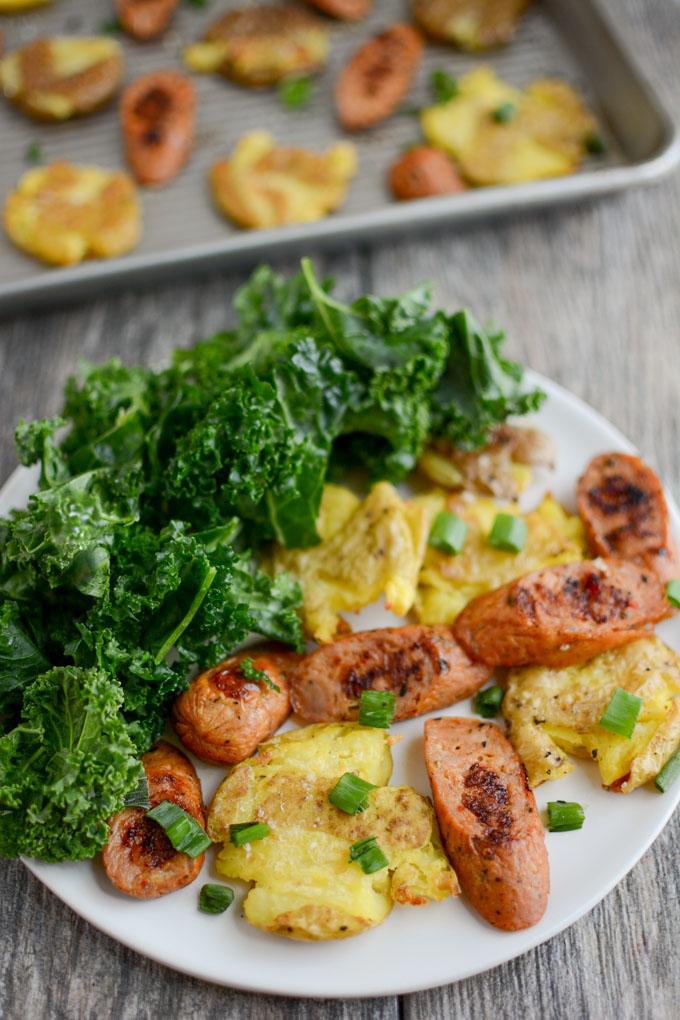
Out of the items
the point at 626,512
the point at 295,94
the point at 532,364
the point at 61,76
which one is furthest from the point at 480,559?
the point at 61,76

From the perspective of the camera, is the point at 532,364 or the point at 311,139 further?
the point at 311,139

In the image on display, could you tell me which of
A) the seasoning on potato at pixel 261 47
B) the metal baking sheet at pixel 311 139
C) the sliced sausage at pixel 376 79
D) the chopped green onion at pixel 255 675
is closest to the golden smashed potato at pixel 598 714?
the chopped green onion at pixel 255 675

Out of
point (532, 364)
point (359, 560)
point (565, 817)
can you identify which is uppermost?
point (359, 560)

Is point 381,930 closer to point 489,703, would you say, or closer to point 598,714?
point 489,703

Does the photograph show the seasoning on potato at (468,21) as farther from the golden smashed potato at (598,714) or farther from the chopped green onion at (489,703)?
the chopped green onion at (489,703)

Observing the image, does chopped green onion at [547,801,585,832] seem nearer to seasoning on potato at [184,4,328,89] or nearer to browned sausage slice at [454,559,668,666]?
browned sausage slice at [454,559,668,666]

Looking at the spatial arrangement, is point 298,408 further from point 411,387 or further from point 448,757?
point 448,757

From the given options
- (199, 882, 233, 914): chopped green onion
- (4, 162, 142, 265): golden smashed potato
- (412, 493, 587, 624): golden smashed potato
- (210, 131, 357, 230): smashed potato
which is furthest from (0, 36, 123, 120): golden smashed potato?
→ (199, 882, 233, 914): chopped green onion
